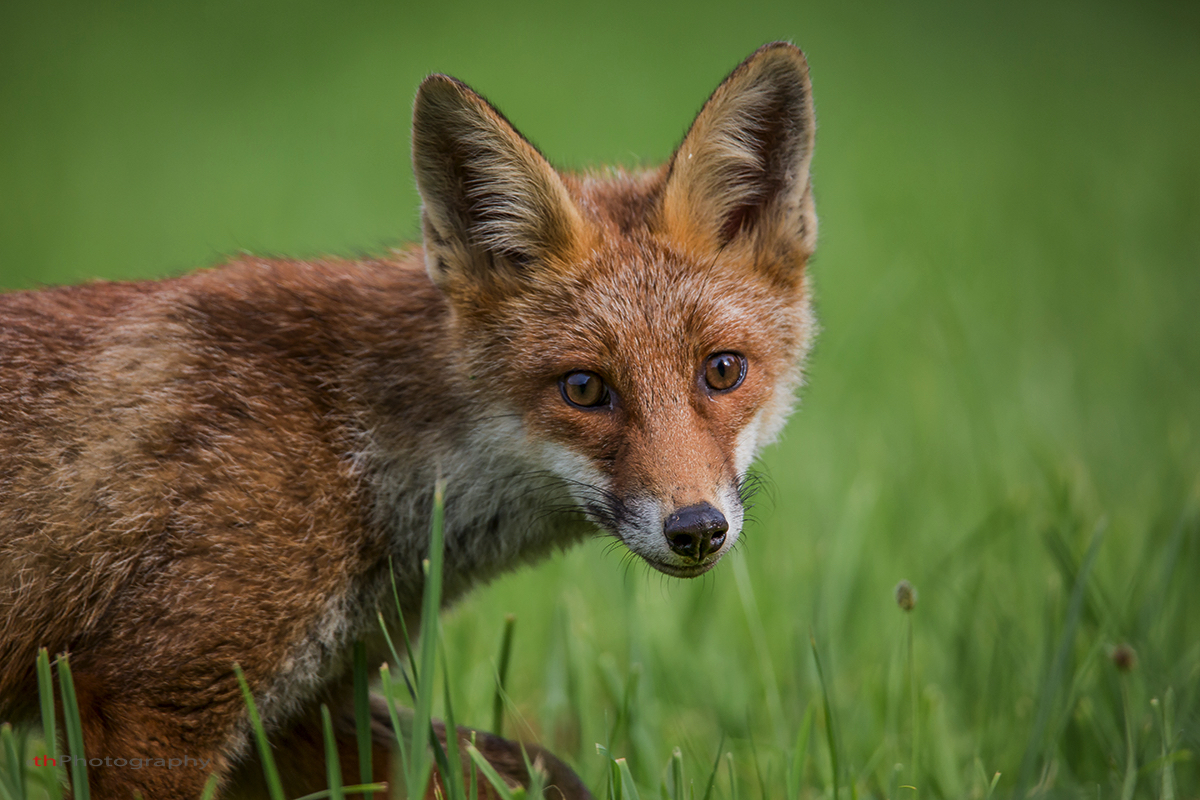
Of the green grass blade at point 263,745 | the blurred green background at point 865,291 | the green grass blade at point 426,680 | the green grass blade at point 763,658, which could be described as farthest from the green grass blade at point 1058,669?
the green grass blade at point 263,745

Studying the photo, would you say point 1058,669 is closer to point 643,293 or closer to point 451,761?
point 643,293

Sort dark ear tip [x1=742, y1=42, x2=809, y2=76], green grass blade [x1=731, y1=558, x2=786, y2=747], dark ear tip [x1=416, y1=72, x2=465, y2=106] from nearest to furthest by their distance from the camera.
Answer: dark ear tip [x1=416, y1=72, x2=465, y2=106] → dark ear tip [x1=742, y1=42, x2=809, y2=76] → green grass blade [x1=731, y1=558, x2=786, y2=747]

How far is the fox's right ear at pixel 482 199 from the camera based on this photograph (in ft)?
11.9

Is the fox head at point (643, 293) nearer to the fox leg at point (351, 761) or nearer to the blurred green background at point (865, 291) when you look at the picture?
the blurred green background at point (865, 291)

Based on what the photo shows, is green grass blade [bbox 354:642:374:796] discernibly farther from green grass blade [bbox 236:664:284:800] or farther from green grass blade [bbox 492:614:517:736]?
green grass blade [bbox 492:614:517:736]

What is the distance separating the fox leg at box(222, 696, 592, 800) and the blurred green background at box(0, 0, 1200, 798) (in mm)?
298

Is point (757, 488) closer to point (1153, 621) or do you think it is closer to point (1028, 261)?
point (1153, 621)

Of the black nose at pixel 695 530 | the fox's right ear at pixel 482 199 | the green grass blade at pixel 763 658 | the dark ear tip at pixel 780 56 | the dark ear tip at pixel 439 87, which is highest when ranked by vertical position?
the dark ear tip at pixel 780 56

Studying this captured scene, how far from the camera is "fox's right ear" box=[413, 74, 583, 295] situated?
3.62 meters

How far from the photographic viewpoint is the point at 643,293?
367 centimetres

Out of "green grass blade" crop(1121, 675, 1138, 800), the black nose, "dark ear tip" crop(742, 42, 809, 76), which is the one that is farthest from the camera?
"dark ear tip" crop(742, 42, 809, 76)

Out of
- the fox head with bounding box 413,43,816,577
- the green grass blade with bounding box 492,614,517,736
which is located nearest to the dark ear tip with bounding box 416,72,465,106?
the fox head with bounding box 413,43,816,577

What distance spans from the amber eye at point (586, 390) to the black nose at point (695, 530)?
60 cm

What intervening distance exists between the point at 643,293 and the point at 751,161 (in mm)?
861
